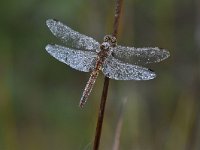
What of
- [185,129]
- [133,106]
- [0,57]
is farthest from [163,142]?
[0,57]

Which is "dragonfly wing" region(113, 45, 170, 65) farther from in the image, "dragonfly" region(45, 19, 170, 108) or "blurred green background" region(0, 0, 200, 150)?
"blurred green background" region(0, 0, 200, 150)

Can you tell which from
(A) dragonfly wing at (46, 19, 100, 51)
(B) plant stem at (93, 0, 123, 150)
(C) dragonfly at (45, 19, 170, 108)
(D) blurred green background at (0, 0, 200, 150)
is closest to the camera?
(B) plant stem at (93, 0, 123, 150)

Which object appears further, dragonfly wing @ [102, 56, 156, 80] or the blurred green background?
the blurred green background

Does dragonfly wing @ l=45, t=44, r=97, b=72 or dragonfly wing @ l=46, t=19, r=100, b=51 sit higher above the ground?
dragonfly wing @ l=46, t=19, r=100, b=51

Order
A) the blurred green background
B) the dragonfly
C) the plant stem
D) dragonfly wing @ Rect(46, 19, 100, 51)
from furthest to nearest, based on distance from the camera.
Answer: the blurred green background
dragonfly wing @ Rect(46, 19, 100, 51)
the dragonfly
the plant stem

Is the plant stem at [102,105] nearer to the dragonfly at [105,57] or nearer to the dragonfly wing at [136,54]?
the dragonfly at [105,57]

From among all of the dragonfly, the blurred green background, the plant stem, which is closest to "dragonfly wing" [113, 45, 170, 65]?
the dragonfly

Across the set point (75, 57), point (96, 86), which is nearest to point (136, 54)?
point (75, 57)
